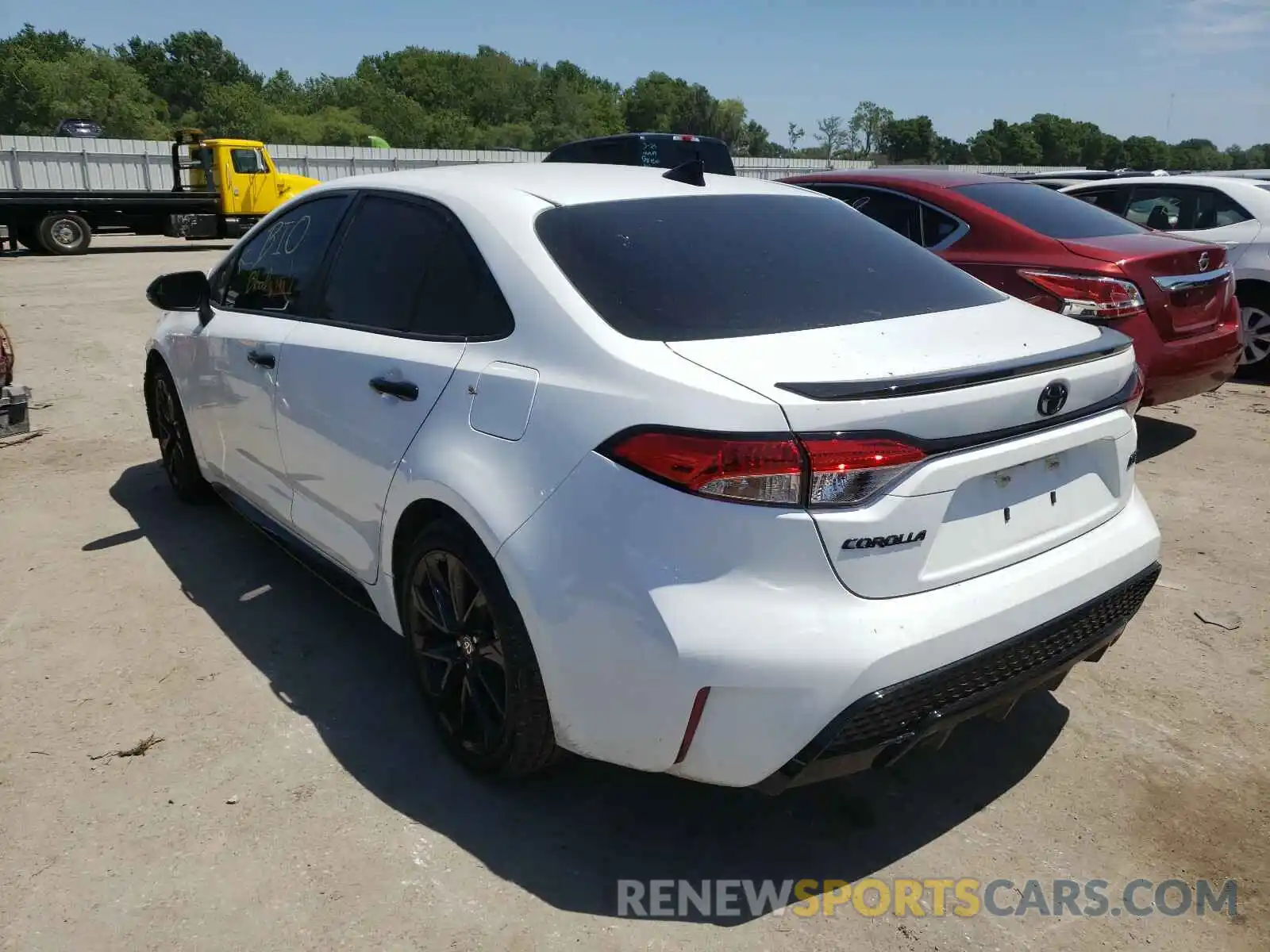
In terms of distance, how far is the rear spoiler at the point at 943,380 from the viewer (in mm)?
2076

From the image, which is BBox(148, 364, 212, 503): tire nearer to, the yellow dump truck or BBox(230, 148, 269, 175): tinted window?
the yellow dump truck

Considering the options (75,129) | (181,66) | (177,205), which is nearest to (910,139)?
(181,66)

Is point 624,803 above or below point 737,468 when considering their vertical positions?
below

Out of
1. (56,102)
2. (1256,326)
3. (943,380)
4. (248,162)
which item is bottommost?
(1256,326)

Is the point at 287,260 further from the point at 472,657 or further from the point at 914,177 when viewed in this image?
the point at 914,177

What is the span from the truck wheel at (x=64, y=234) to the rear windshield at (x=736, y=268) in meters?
20.5

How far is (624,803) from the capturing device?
275 cm

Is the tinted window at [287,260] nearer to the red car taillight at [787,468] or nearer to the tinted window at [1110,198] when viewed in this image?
the red car taillight at [787,468]

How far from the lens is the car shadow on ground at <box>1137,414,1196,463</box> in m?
6.26

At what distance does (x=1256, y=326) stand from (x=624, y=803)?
8.00 metres

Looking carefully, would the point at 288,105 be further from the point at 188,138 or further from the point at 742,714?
the point at 742,714

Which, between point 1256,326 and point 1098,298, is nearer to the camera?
point 1098,298

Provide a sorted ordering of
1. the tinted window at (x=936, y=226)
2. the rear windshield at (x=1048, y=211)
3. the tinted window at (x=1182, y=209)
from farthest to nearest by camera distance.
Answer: the tinted window at (x=1182, y=209)
the tinted window at (x=936, y=226)
the rear windshield at (x=1048, y=211)

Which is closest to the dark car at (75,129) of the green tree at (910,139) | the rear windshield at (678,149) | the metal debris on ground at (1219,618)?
the rear windshield at (678,149)
